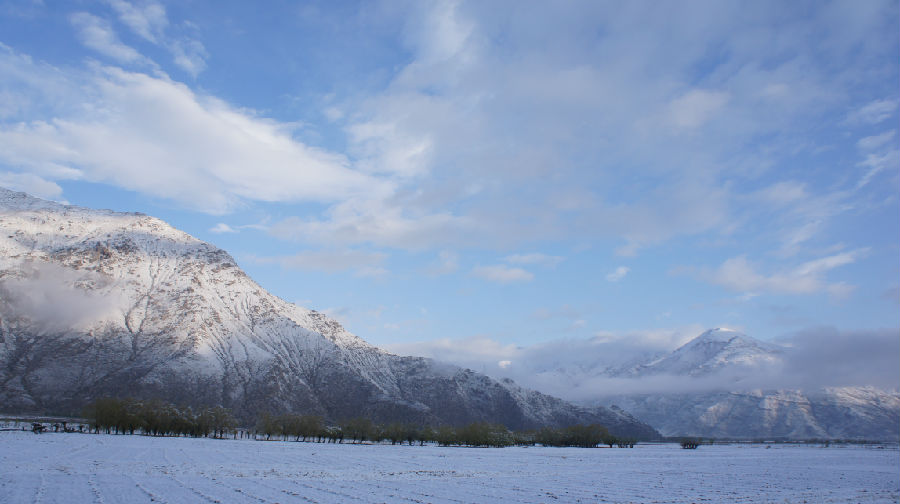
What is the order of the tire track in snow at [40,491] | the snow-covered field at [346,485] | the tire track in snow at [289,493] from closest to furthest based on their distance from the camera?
the tire track in snow at [40,491]
the tire track in snow at [289,493]
the snow-covered field at [346,485]

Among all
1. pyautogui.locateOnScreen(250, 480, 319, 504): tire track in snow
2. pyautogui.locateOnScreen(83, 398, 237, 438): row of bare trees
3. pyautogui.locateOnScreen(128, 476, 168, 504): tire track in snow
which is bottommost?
pyautogui.locateOnScreen(83, 398, 237, 438): row of bare trees

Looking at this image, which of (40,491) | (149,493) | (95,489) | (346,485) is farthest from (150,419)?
(149,493)

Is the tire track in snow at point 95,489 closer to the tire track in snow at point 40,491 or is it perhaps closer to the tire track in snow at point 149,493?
the tire track in snow at point 149,493

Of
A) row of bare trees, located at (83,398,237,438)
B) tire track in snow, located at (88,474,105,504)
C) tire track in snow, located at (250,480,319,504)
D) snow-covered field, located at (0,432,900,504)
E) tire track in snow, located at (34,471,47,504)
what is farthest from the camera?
row of bare trees, located at (83,398,237,438)

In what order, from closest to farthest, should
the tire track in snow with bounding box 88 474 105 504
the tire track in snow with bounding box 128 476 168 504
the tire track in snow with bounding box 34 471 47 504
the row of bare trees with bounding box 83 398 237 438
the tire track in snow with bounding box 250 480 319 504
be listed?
the tire track in snow with bounding box 34 471 47 504, the tire track in snow with bounding box 88 474 105 504, the tire track in snow with bounding box 128 476 168 504, the tire track in snow with bounding box 250 480 319 504, the row of bare trees with bounding box 83 398 237 438

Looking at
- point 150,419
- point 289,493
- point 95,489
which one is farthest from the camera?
point 150,419

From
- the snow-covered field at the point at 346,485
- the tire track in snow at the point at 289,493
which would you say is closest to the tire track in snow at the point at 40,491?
the snow-covered field at the point at 346,485

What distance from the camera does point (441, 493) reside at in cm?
4591

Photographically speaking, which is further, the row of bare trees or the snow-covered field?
the row of bare trees

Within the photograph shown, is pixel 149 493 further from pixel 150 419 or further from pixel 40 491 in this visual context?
pixel 150 419

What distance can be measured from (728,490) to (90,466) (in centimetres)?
6365

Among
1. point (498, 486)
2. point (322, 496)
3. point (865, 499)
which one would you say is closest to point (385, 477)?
point (498, 486)

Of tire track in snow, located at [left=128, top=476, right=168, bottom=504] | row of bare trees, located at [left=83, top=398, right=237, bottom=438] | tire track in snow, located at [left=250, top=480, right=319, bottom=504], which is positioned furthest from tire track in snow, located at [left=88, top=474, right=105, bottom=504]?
row of bare trees, located at [left=83, top=398, right=237, bottom=438]

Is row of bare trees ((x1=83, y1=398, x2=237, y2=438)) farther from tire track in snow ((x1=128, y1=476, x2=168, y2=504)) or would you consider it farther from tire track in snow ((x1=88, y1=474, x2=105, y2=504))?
tire track in snow ((x1=128, y1=476, x2=168, y2=504))
